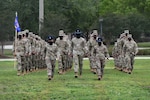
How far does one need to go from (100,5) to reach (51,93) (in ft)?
181

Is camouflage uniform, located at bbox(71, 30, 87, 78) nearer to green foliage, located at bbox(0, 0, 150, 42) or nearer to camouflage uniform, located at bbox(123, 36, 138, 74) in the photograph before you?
camouflage uniform, located at bbox(123, 36, 138, 74)

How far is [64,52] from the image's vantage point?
75.2 ft

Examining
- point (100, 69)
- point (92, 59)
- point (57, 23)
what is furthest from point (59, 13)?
point (100, 69)

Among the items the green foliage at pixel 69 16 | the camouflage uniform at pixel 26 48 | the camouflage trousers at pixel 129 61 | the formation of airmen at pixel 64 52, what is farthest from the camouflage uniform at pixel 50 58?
the green foliage at pixel 69 16

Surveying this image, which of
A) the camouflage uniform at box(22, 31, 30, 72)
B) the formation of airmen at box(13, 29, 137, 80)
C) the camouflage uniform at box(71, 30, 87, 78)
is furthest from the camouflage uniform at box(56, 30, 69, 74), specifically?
the camouflage uniform at box(71, 30, 87, 78)

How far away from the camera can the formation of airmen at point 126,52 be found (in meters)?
23.8

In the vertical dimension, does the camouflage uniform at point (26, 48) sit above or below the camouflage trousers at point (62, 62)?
above

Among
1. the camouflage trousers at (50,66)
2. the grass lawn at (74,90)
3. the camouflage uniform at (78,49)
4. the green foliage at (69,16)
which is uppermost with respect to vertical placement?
the green foliage at (69,16)

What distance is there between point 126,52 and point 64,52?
3399 millimetres

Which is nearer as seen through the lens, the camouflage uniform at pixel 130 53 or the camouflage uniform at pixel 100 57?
the camouflage uniform at pixel 100 57

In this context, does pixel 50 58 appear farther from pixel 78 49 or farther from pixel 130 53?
pixel 130 53

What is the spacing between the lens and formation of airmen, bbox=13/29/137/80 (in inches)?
789

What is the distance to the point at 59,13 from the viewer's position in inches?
2140

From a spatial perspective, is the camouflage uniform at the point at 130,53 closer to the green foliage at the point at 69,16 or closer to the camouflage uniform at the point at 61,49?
the camouflage uniform at the point at 61,49
